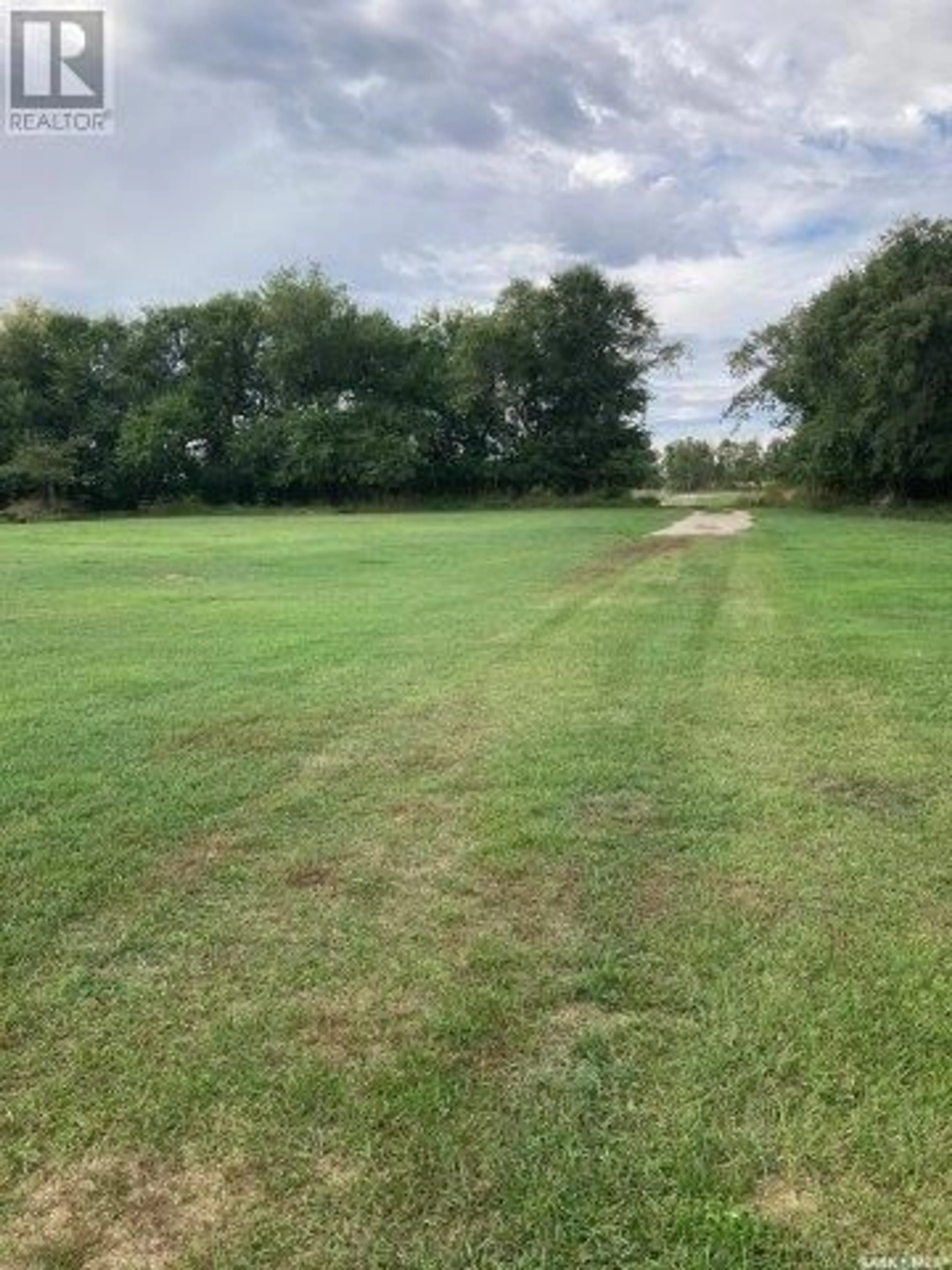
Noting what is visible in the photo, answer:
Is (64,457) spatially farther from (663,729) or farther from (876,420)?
(663,729)

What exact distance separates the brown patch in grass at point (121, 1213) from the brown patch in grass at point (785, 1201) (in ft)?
3.94

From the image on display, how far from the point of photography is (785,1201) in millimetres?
2443

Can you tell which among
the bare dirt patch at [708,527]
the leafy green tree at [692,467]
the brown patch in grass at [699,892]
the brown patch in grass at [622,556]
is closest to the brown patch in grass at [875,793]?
the brown patch in grass at [699,892]

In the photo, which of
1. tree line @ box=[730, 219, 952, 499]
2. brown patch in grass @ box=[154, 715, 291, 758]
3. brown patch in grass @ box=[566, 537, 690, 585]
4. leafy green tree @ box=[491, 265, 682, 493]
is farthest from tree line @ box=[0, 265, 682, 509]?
brown patch in grass @ box=[154, 715, 291, 758]

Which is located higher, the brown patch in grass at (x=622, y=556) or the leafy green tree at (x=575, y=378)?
the leafy green tree at (x=575, y=378)

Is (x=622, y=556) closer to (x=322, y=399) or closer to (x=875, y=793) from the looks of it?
(x=875, y=793)

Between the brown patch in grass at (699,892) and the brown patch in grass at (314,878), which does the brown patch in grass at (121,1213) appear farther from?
the brown patch in grass at (699,892)

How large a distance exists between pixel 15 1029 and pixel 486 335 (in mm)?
49862

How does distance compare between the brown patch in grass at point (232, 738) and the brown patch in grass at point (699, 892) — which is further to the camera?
the brown patch in grass at point (232, 738)

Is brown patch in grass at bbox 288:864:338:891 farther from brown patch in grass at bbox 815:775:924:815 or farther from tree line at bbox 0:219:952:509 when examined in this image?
tree line at bbox 0:219:952:509

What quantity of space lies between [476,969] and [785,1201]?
1.31m

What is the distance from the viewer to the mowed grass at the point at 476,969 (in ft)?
7.97

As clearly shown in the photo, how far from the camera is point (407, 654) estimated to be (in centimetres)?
941

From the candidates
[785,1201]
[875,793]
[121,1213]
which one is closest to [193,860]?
[121,1213]
